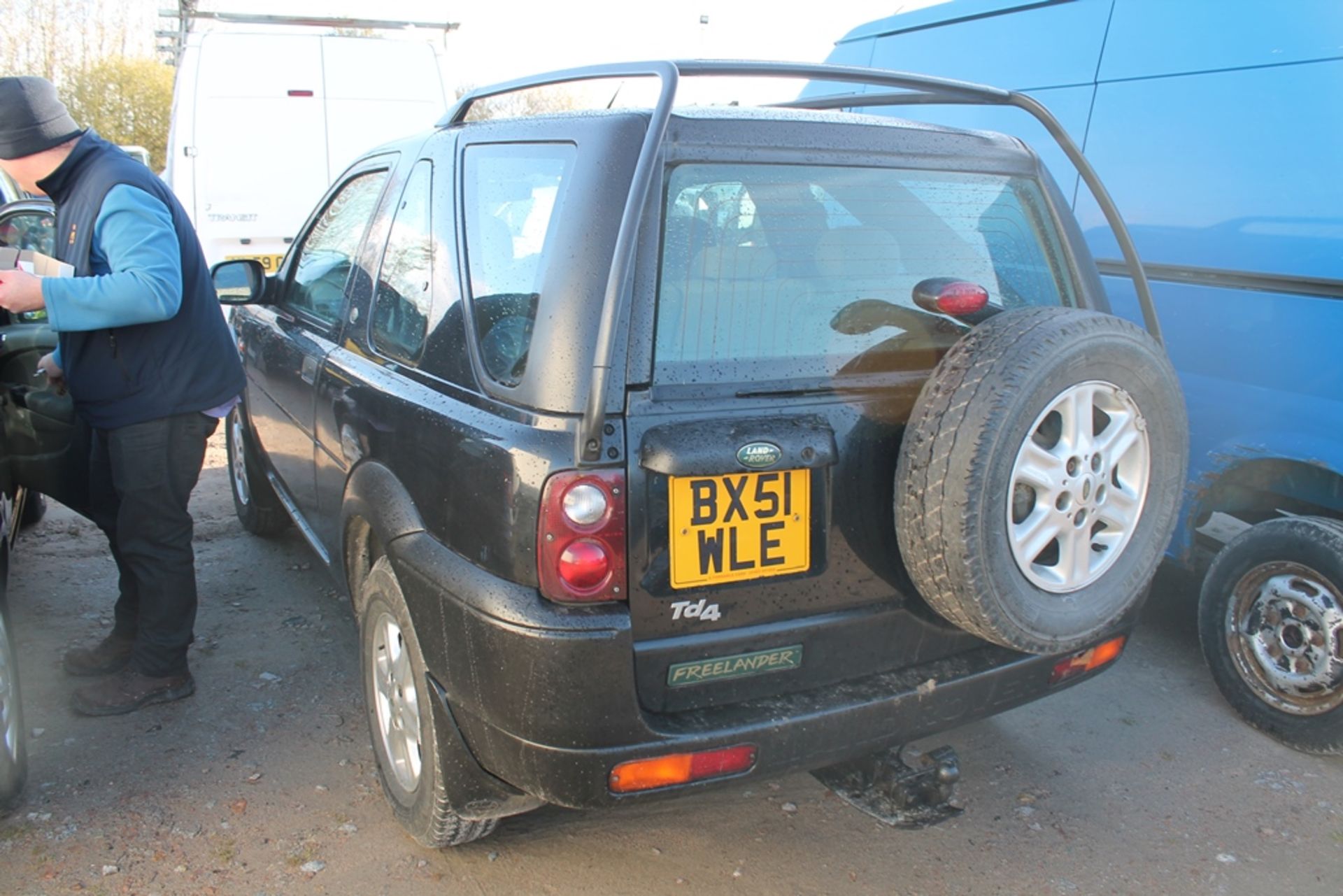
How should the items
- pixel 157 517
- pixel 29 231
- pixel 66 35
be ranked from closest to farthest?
pixel 157 517, pixel 29 231, pixel 66 35

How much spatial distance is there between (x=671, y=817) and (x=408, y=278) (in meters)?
1.71

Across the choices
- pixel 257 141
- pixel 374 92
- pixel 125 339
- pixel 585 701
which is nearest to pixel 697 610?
pixel 585 701

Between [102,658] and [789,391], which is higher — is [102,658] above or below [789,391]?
below

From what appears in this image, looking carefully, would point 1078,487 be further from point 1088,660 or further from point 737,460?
point 737,460

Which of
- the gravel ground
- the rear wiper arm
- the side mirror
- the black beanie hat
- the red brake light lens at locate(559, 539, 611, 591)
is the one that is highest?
the black beanie hat

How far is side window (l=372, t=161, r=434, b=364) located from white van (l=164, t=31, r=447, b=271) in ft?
18.5

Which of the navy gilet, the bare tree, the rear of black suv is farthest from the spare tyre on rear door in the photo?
the bare tree

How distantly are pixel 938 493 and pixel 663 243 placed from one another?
79cm

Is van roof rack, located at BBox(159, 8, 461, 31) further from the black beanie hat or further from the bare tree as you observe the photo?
the bare tree

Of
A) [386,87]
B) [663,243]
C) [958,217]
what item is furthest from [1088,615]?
[386,87]

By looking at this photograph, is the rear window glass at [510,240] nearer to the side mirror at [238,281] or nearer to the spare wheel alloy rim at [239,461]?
the side mirror at [238,281]

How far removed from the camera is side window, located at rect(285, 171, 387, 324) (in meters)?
3.55

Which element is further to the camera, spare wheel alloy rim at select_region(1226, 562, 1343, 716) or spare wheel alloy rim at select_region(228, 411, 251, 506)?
spare wheel alloy rim at select_region(228, 411, 251, 506)

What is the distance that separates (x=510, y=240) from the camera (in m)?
2.51
